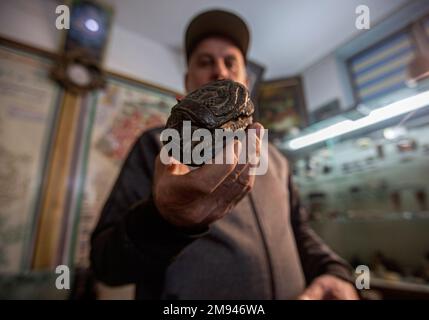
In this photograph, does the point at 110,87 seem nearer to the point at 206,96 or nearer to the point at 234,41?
the point at 234,41

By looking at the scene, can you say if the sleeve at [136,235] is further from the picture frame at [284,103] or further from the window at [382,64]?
the window at [382,64]

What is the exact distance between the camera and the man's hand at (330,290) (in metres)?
0.55

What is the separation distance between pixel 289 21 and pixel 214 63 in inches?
14.6

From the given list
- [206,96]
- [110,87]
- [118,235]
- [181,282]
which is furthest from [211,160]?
[110,87]

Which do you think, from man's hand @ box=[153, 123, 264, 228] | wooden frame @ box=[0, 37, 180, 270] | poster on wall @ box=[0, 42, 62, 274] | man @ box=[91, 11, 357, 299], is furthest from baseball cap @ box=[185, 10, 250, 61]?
poster on wall @ box=[0, 42, 62, 274]

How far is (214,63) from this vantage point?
0.60 m

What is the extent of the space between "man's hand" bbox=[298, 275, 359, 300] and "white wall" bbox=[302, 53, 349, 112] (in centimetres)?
49

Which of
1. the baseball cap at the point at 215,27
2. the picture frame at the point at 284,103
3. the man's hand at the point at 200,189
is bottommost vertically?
the man's hand at the point at 200,189

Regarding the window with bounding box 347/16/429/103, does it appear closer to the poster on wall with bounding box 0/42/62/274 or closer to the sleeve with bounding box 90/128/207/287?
the sleeve with bounding box 90/128/207/287

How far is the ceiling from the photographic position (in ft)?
1.67

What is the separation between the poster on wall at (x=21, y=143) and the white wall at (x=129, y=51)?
11cm

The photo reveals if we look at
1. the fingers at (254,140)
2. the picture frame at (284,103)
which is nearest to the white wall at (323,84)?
the picture frame at (284,103)

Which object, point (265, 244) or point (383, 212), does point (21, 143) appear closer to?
point (265, 244)
